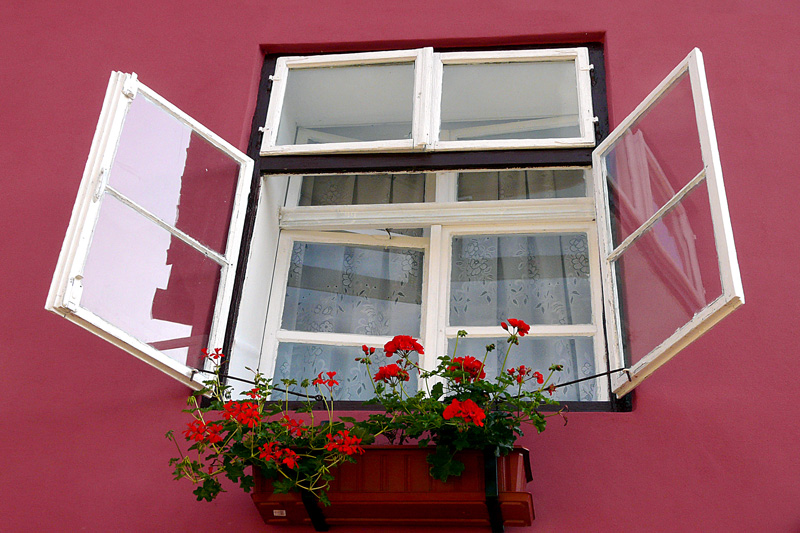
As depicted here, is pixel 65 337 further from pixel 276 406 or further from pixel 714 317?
pixel 714 317

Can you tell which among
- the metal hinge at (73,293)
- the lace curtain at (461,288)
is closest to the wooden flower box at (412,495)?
the metal hinge at (73,293)

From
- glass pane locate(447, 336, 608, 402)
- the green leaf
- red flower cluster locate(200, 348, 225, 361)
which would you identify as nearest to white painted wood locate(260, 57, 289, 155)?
red flower cluster locate(200, 348, 225, 361)

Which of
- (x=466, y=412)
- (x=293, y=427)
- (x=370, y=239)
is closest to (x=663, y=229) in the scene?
(x=466, y=412)

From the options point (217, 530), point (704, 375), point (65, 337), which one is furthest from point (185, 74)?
point (704, 375)

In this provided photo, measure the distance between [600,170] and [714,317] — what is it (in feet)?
2.88

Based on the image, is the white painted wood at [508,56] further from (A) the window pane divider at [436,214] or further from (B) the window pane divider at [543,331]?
(B) the window pane divider at [543,331]

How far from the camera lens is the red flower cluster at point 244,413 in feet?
7.61

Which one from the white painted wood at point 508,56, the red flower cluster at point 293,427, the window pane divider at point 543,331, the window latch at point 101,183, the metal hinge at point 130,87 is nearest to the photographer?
the red flower cluster at point 293,427

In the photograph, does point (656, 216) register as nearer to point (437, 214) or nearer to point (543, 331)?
point (543, 331)

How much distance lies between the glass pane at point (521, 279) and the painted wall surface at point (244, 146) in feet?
1.93

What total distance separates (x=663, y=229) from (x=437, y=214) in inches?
44.8

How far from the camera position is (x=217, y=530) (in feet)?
8.52

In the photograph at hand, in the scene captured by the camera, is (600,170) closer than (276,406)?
No

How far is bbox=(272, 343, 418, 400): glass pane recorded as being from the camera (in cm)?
324
